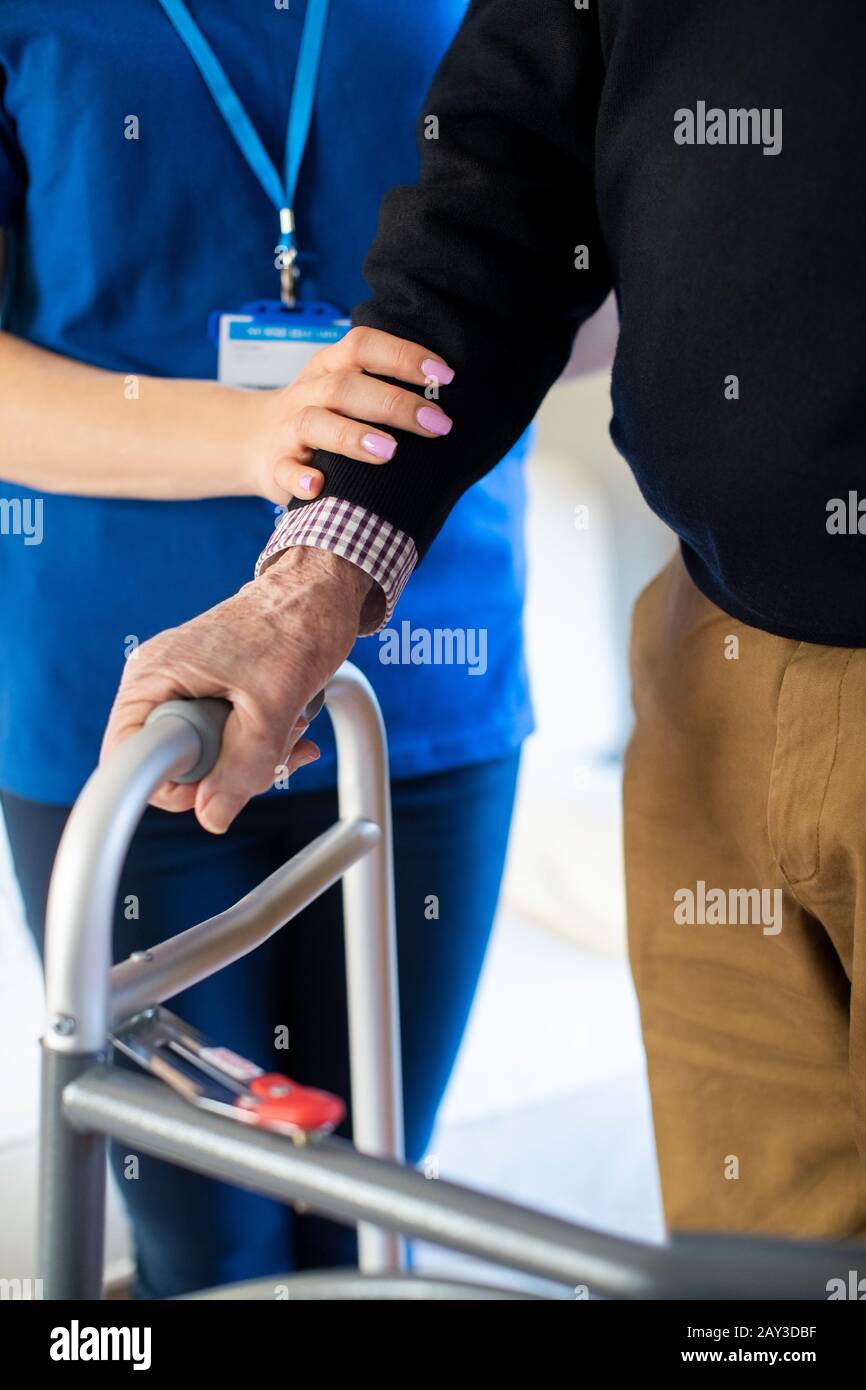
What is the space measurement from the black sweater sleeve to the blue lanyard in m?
0.13

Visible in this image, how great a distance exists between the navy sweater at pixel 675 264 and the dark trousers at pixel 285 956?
33cm

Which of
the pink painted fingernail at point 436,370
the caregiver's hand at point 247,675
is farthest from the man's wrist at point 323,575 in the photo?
the pink painted fingernail at point 436,370

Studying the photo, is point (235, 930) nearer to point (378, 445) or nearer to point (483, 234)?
point (378, 445)

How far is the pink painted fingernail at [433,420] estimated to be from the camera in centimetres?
73

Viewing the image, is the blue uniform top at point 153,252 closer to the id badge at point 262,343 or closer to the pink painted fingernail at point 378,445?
the id badge at point 262,343

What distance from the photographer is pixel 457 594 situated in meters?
1.01

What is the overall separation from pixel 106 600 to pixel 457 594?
27 centimetres

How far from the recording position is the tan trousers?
2.46ft

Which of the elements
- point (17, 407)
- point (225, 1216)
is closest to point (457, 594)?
point (17, 407)
